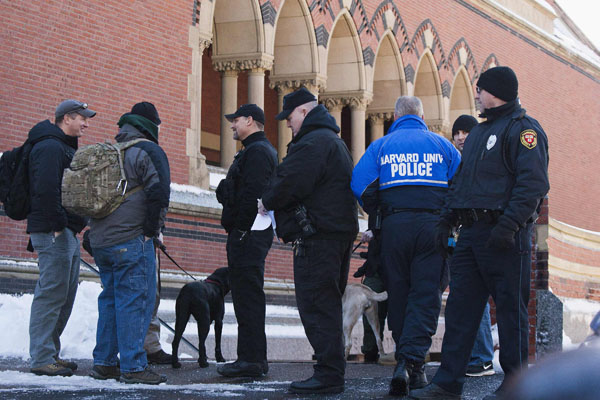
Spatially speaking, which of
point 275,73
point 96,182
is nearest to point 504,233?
point 96,182

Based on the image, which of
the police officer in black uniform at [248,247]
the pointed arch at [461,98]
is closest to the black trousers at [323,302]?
the police officer in black uniform at [248,247]

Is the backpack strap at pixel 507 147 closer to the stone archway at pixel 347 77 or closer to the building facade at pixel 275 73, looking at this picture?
the building facade at pixel 275 73

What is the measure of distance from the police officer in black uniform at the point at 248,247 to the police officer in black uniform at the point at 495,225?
4.73 feet

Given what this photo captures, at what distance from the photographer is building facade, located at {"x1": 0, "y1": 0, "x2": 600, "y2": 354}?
9.80m

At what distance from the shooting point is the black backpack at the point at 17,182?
6031mm

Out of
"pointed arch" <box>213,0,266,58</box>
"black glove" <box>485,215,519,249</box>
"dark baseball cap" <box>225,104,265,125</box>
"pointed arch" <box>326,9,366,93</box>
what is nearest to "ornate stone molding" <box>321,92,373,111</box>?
"pointed arch" <box>326,9,366,93</box>

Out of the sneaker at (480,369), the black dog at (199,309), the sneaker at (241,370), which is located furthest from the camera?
the black dog at (199,309)

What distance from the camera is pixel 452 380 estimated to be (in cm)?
478

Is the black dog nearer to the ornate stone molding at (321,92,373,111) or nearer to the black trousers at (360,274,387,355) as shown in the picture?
the black trousers at (360,274,387,355)

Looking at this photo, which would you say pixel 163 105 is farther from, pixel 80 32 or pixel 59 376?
pixel 59 376

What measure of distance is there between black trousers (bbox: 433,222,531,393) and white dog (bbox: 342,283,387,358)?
10.7ft

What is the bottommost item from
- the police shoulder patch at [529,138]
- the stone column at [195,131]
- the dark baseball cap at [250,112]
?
the police shoulder patch at [529,138]

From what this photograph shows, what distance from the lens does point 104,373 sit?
18.4 ft

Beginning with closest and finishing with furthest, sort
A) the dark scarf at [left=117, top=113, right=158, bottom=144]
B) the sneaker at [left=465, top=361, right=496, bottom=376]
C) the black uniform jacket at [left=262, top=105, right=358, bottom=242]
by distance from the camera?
the black uniform jacket at [left=262, top=105, right=358, bottom=242] < the dark scarf at [left=117, top=113, right=158, bottom=144] < the sneaker at [left=465, top=361, right=496, bottom=376]
